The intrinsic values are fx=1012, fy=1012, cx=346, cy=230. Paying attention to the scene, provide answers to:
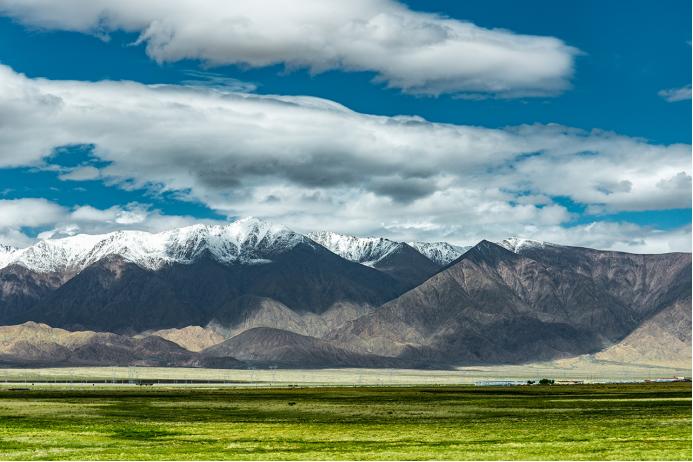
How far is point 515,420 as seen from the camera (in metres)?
81.1

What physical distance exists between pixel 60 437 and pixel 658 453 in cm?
3540

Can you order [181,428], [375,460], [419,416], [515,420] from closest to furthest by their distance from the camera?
[375,460] < [181,428] < [515,420] < [419,416]

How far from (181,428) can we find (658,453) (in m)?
35.3

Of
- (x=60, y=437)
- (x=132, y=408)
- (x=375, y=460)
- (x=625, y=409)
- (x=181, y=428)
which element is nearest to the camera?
(x=375, y=460)

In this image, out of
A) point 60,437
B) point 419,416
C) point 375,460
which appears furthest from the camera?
point 419,416

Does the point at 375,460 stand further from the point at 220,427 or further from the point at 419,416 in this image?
the point at 419,416

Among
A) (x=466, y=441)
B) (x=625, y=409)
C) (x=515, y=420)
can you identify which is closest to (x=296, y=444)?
(x=466, y=441)

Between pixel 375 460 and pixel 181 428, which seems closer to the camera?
pixel 375 460

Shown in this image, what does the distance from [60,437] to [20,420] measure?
21427 mm

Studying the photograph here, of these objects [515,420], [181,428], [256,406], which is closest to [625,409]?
[515,420]

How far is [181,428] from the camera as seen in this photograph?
71250 millimetres

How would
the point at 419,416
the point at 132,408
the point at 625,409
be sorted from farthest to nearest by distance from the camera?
1. the point at 132,408
2. the point at 625,409
3. the point at 419,416

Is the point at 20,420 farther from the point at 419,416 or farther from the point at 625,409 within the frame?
the point at 625,409

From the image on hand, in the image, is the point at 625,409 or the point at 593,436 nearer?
the point at 593,436
